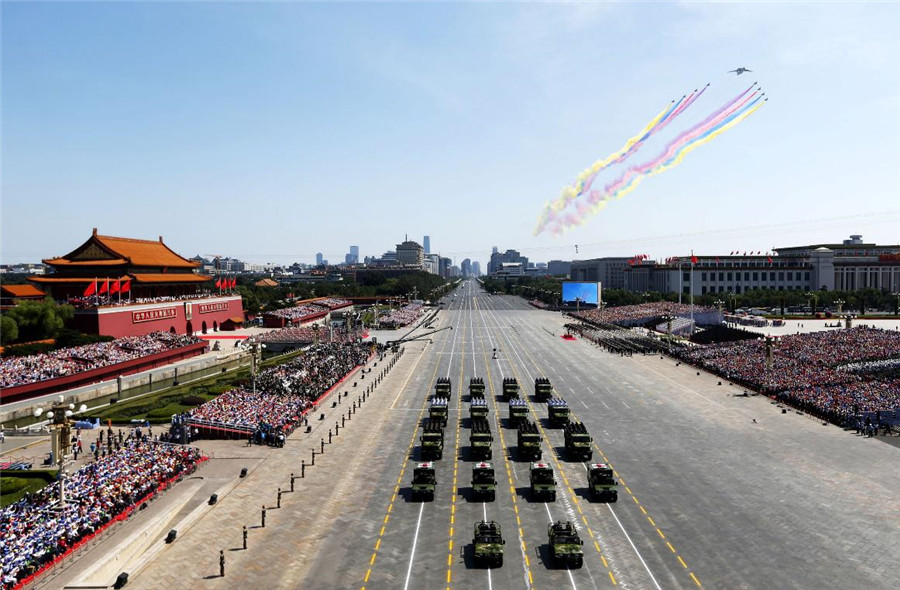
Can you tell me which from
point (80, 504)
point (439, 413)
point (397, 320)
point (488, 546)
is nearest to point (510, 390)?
point (439, 413)

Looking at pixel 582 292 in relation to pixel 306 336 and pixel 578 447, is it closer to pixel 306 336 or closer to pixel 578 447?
pixel 306 336

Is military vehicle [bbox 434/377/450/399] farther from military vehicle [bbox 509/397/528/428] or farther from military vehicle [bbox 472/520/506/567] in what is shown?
military vehicle [bbox 472/520/506/567]

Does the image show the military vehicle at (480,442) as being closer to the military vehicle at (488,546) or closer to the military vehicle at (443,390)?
the military vehicle at (488,546)

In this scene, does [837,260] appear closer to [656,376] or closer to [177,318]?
[656,376]

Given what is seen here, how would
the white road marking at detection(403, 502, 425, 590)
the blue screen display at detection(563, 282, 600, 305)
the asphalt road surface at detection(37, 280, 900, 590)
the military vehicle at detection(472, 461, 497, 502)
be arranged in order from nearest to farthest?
the white road marking at detection(403, 502, 425, 590) < the asphalt road surface at detection(37, 280, 900, 590) < the military vehicle at detection(472, 461, 497, 502) < the blue screen display at detection(563, 282, 600, 305)

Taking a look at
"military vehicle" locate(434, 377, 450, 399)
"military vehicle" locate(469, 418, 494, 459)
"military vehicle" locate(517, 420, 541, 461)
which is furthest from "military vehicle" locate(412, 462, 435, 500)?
"military vehicle" locate(434, 377, 450, 399)

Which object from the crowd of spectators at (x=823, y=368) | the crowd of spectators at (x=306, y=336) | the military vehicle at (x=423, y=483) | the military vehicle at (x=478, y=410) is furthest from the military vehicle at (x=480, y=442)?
the crowd of spectators at (x=306, y=336)

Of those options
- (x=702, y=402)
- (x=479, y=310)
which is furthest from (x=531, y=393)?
(x=479, y=310)
